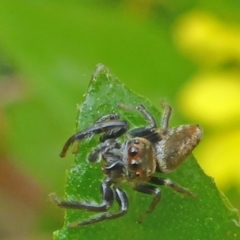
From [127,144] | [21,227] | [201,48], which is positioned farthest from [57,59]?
[127,144]

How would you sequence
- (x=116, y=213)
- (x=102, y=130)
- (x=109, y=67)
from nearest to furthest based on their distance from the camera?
(x=116, y=213) → (x=102, y=130) → (x=109, y=67)

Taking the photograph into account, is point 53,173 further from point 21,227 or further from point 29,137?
point 21,227

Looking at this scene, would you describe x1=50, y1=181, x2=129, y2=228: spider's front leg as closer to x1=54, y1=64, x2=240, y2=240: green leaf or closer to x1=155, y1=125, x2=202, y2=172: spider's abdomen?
x1=54, y1=64, x2=240, y2=240: green leaf

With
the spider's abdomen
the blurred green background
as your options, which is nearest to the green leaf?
the spider's abdomen

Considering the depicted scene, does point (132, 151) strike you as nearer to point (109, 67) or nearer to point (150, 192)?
point (150, 192)

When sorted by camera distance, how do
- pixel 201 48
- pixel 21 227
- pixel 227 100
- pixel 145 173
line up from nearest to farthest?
pixel 145 173
pixel 227 100
pixel 201 48
pixel 21 227

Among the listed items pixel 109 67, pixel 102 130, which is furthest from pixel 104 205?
pixel 109 67

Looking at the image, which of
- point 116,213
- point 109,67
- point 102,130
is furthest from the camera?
point 109,67
